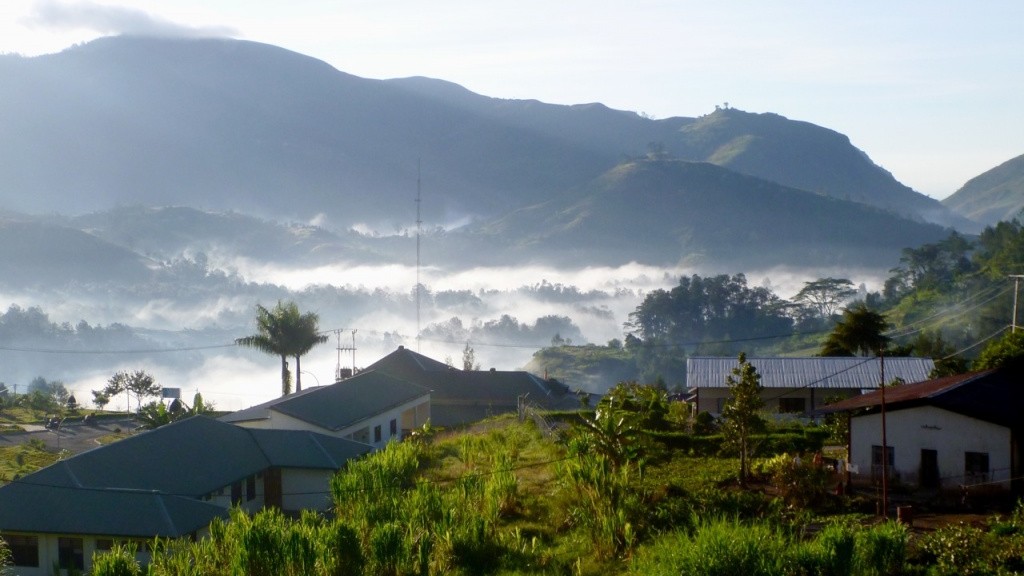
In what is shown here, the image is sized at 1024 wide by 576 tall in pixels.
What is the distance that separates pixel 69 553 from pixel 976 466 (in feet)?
61.5

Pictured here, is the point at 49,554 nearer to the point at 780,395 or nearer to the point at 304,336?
the point at 780,395

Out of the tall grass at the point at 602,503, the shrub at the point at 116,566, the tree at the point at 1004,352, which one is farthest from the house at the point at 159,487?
the tree at the point at 1004,352

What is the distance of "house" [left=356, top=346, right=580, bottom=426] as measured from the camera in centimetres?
5547

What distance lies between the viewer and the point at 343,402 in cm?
3766

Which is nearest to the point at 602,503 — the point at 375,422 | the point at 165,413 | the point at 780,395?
the point at 375,422

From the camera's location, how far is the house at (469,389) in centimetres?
5547

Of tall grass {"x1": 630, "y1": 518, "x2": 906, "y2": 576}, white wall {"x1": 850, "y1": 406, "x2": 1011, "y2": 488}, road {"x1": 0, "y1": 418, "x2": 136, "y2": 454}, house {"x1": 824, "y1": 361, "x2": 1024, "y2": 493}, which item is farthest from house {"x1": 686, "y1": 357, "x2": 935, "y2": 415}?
tall grass {"x1": 630, "y1": 518, "x2": 906, "y2": 576}

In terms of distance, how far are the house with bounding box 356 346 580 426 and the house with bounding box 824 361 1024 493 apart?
31734 mm

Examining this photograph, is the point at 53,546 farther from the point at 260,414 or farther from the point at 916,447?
the point at 916,447

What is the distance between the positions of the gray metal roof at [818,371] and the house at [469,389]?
14698mm

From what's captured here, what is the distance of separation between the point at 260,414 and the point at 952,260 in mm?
90422

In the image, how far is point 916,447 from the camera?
2136 cm

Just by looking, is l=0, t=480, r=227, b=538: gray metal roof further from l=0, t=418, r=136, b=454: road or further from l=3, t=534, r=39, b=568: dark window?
l=0, t=418, r=136, b=454: road

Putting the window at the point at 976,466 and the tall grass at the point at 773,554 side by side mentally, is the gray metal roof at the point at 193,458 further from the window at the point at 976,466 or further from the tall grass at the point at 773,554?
the window at the point at 976,466
